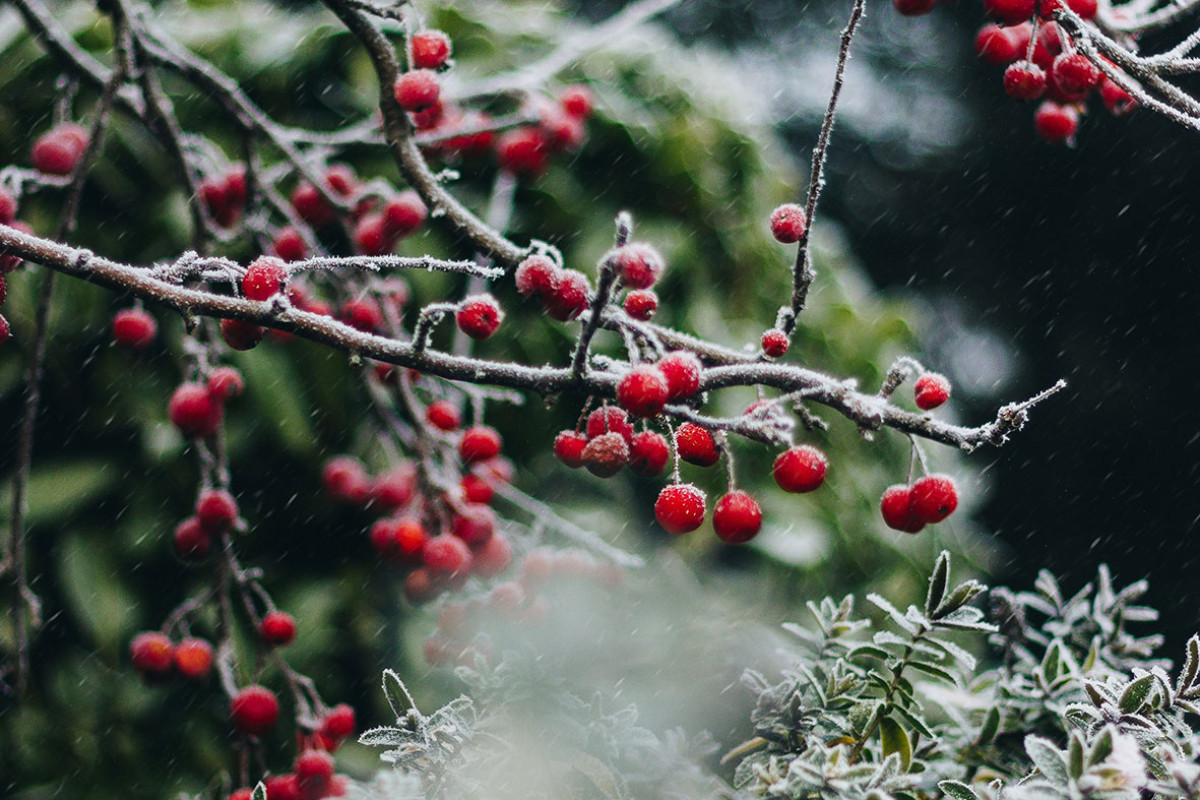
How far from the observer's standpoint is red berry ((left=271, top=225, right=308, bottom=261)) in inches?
50.3

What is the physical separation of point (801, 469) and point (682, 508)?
10 cm

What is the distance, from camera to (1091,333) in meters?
3.91

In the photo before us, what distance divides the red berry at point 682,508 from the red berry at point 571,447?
77mm

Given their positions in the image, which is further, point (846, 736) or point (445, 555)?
point (445, 555)

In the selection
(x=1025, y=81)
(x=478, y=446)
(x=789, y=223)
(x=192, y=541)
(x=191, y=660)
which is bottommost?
(x=191, y=660)

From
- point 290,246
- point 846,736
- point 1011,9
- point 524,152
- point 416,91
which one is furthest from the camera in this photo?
point 524,152

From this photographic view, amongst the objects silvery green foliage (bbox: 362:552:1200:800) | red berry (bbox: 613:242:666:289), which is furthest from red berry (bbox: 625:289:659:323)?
silvery green foliage (bbox: 362:552:1200:800)

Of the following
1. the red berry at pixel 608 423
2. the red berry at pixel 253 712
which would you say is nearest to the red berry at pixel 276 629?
the red berry at pixel 253 712

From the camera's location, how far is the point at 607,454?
2.42 ft

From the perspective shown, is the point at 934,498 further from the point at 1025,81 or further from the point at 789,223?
the point at 1025,81

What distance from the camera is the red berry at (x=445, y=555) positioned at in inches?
42.8

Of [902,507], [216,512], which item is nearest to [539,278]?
[902,507]

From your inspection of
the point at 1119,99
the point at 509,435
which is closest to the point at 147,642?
the point at 509,435

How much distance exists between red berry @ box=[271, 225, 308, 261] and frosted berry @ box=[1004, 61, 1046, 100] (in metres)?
0.84
